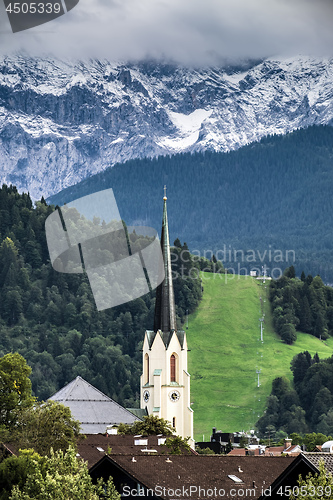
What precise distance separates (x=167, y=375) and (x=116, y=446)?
49.8 meters

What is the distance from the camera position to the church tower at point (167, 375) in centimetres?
11912

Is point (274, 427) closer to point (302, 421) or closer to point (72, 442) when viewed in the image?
point (302, 421)

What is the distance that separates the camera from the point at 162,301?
12300 centimetres

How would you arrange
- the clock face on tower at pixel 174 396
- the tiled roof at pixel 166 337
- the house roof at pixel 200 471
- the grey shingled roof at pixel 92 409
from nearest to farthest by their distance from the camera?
the house roof at pixel 200 471
the grey shingled roof at pixel 92 409
the clock face on tower at pixel 174 396
the tiled roof at pixel 166 337

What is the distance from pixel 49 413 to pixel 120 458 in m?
11.9

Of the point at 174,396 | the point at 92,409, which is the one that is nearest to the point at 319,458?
the point at 92,409

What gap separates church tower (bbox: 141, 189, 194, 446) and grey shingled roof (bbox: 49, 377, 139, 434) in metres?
12.3

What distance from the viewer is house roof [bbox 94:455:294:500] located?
5119cm

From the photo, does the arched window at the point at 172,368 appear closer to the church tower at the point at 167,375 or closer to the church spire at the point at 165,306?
the church tower at the point at 167,375

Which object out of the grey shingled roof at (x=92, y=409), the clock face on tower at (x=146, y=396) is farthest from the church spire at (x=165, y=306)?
the grey shingled roof at (x=92, y=409)

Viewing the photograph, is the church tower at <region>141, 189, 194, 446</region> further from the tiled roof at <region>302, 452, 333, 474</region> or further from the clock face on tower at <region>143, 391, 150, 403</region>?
the tiled roof at <region>302, 452, 333, 474</region>

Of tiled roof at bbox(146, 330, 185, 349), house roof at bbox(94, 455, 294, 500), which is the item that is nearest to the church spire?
tiled roof at bbox(146, 330, 185, 349)

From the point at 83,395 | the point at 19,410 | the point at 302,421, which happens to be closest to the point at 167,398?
the point at 83,395

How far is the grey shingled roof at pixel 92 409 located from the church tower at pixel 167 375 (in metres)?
12.3
